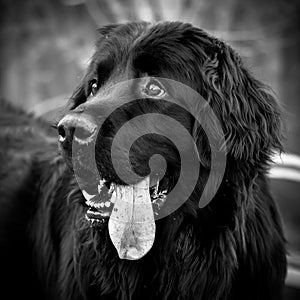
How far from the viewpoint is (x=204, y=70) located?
9.35 feet

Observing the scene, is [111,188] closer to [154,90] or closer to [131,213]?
[131,213]

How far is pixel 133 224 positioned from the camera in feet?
8.82

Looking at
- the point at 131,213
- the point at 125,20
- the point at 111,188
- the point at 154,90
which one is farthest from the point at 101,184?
the point at 125,20

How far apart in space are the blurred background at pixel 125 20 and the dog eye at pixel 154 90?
86.3 inches

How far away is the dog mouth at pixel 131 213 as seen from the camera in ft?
8.82

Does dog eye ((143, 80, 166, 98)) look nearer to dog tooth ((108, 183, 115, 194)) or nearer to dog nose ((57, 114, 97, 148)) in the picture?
dog nose ((57, 114, 97, 148))

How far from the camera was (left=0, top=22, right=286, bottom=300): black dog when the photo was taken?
107 inches

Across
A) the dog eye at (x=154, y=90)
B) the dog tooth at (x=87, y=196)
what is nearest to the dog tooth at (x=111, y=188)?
the dog tooth at (x=87, y=196)

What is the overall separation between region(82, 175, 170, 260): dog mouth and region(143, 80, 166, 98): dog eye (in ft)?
1.51

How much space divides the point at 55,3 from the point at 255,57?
20.3ft

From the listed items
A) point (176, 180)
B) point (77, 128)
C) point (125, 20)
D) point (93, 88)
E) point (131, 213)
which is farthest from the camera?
point (125, 20)

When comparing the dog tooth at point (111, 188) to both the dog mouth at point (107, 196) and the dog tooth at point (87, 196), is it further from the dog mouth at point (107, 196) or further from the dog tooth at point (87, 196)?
the dog tooth at point (87, 196)

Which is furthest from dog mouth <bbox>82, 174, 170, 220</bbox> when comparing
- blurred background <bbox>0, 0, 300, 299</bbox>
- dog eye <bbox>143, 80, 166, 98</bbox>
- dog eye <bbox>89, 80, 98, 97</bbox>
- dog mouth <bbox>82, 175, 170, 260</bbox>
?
blurred background <bbox>0, 0, 300, 299</bbox>

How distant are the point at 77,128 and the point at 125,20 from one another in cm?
556
